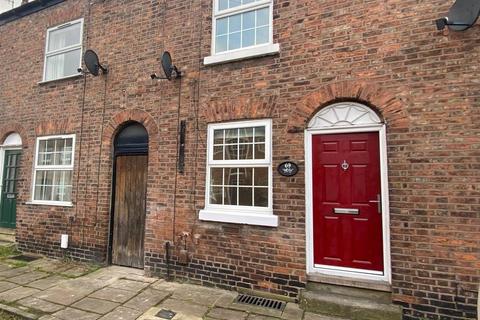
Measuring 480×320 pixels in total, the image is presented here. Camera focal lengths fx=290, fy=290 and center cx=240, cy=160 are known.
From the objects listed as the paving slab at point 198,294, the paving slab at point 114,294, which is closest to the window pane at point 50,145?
the paving slab at point 114,294

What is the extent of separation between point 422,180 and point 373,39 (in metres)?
2.08

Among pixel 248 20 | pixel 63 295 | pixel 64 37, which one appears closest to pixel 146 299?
pixel 63 295

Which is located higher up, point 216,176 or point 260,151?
point 260,151

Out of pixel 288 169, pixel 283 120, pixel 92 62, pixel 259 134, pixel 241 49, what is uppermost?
pixel 92 62

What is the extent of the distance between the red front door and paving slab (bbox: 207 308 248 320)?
1301 mm

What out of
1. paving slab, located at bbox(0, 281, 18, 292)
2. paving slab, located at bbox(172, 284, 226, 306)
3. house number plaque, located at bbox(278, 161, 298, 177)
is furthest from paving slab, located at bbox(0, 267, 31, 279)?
house number plaque, located at bbox(278, 161, 298, 177)

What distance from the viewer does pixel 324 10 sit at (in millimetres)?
4473

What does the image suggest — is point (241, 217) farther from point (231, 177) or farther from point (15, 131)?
point (15, 131)

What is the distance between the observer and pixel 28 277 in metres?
5.11

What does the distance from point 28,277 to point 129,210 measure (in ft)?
6.49

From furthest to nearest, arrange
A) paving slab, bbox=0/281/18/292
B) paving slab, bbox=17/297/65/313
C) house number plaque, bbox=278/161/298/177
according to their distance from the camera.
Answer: paving slab, bbox=0/281/18/292
house number plaque, bbox=278/161/298/177
paving slab, bbox=17/297/65/313

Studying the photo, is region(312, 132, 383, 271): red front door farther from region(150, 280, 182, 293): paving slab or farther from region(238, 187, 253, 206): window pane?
region(150, 280, 182, 293): paving slab

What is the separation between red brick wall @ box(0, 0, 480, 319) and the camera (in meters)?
3.61

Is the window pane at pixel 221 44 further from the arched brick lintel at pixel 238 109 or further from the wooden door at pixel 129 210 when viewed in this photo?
the wooden door at pixel 129 210
